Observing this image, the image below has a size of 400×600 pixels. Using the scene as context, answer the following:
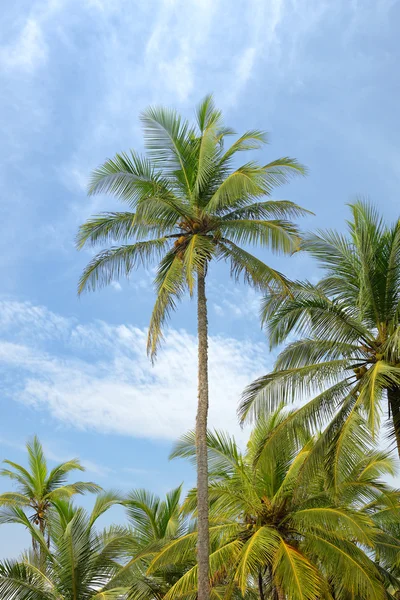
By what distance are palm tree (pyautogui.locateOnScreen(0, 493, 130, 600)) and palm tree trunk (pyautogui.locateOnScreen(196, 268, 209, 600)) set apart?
241 centimetres

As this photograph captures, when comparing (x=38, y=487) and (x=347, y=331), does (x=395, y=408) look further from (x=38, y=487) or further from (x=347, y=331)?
(x=38, y=487)

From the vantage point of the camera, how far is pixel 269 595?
19.7m

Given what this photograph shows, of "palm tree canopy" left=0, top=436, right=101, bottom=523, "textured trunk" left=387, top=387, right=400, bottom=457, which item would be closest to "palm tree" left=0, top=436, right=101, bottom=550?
"palm tree canopy" left=0, top=436, right=101, bottom=523

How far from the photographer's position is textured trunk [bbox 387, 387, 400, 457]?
14.9m

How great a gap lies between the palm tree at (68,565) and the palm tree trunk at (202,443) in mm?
2410

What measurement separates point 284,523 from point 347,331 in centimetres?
497

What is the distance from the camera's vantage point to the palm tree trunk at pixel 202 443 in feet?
44.9

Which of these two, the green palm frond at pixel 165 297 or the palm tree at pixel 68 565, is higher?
the green palm frond at pixel 165 297

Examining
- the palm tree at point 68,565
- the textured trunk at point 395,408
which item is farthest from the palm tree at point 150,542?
the textured trunk at point 395,408

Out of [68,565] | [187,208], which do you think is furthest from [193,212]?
[68,565]

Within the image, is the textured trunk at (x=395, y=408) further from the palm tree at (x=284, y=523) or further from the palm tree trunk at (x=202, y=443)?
the palm tree trunk at (x=202, y=443)

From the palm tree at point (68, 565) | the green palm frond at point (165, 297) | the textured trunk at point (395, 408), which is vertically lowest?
the palm tree at point (68, 565)

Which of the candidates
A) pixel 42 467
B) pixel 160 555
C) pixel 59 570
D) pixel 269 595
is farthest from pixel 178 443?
pixel 42 467

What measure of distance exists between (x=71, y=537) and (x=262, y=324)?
6796mm
